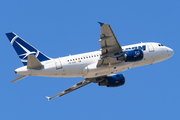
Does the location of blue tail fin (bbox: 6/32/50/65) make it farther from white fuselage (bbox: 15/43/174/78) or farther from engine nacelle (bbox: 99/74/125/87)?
engine nacelle (bbox: 99/74/125/87)

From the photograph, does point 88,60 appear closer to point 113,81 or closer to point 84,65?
point 84,65

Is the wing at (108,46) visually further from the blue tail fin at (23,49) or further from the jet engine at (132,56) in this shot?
the blue tail fin at (23,49)

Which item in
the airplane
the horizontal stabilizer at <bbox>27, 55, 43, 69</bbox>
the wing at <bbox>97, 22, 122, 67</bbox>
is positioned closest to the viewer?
the wing at <bbox>97, 22, 122, 67</bbox>

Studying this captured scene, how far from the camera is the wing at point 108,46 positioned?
127 feet

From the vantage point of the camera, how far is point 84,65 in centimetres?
4278

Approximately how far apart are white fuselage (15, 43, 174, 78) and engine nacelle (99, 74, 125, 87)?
3492mm

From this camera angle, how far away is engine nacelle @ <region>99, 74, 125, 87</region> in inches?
1886

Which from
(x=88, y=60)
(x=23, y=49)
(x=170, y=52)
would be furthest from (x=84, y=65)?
(x=170, y=52)

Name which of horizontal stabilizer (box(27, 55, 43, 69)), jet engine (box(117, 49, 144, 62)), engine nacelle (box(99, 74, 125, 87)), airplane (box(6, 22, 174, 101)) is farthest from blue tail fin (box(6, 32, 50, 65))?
engine nacelle (box(99, 74, 125, 87))

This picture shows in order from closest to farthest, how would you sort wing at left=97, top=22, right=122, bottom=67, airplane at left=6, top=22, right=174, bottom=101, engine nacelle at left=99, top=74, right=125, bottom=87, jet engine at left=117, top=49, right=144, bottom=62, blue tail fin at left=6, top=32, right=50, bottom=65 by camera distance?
wing at left=97, top=22, right=122, bottom=67 < airplane at left=6, top=22, right=174, bottom=101 < blue tail fin at left=6, top=32, right=50, bottom=65 < jet engine at left=117, top=49, right=144, bottom=62 < engine nacelle at left=99, top=74, right=125, bottom=87

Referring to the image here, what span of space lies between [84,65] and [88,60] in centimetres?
92

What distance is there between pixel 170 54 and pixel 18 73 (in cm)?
2322

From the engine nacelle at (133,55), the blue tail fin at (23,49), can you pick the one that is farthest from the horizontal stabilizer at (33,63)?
the engine nacelle at (133,55)

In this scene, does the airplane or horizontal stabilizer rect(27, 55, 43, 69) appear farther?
the airplane
